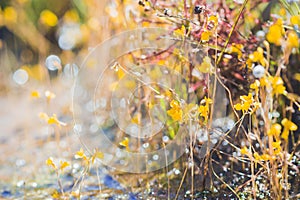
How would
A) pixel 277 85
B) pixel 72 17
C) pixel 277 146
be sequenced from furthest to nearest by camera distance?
pixel 72 17 → pixel 277 146 → pixel 277 85

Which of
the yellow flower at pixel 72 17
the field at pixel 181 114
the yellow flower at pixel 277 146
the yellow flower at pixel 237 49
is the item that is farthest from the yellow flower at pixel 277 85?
the yellow flower at pixel 72 17

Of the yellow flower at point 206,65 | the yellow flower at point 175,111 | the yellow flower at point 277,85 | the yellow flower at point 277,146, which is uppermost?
the yellow flower at point 206,65

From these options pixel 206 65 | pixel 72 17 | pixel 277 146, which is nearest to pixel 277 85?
pixel 277 146

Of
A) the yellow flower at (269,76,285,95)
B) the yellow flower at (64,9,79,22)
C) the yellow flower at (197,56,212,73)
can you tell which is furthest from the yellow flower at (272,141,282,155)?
the yellow flower at (64,9,79,22)

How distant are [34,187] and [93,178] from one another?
0.25 meters

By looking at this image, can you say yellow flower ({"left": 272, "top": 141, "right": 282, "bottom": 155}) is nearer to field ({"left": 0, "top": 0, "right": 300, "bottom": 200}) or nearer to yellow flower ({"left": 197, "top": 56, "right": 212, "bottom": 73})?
field ({"left": 0, "top": 0, "right": 300, "bottom": 200})

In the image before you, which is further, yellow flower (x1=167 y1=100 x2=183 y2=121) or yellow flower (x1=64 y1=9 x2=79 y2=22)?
yellow flower (x1=64 y1=9 x2=79 y2=22)

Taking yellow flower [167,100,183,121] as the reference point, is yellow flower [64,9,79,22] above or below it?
above

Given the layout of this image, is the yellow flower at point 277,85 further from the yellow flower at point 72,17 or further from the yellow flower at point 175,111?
the yellow flower at point 72,17

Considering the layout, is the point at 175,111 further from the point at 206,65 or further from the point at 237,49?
the point at 237,49

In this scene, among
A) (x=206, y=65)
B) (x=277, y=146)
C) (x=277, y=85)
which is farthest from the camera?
(x=206, y=65)

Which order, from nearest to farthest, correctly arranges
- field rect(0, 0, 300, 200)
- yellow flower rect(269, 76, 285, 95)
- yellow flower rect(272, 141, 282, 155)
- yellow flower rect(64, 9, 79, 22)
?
yellow flower rect(269, 76, 285, 95)
yellow flower rect(272, 141, 282, 155)
field rect(0, 0, 300, 200)
yellow flower rect(64, 9, 79, 22)

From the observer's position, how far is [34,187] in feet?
6.40

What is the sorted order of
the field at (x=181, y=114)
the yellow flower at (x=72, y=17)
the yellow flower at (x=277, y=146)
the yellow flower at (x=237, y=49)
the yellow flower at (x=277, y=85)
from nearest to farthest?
1. the yellow flower at (x=277, y=85)
2. the yellow flower at (x=277, y=146)
3. the field at (x=181, y=114)
4. the yellow flower at (x=237, y=49)
5. the yellow flower at (x=72, y=17)
